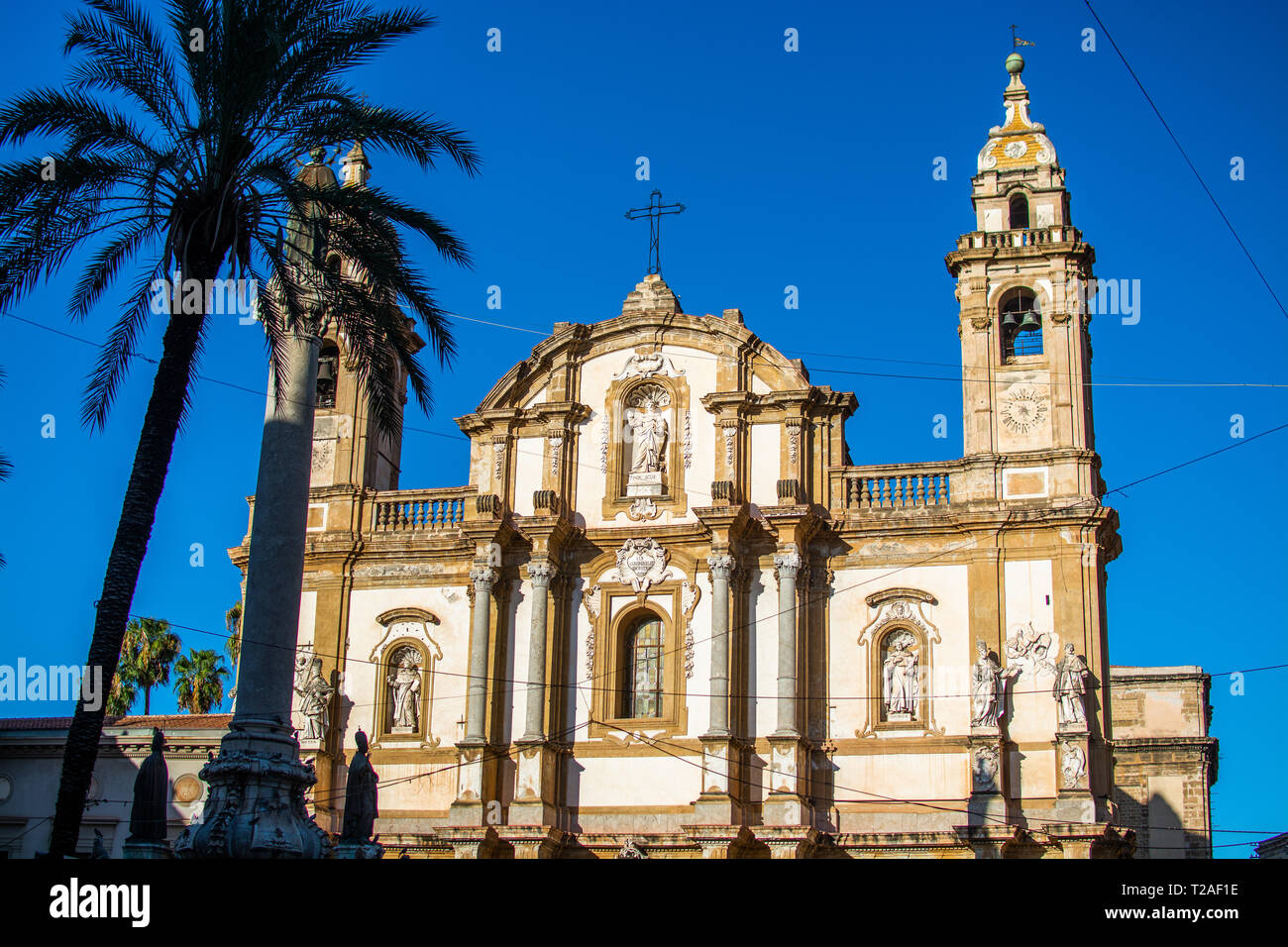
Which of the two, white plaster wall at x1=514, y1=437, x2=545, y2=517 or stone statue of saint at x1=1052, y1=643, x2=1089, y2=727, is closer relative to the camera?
stone statue of saint at x1=1052, y1=643, x2=1089, y2=727

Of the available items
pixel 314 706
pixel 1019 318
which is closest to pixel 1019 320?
pixel 1019 318

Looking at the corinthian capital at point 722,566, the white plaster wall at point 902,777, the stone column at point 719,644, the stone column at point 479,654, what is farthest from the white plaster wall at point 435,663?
the white plaster wall at point 902,777

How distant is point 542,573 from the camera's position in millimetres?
32062

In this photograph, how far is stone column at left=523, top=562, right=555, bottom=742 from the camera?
31.2 metres

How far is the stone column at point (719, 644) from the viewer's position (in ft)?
98.7

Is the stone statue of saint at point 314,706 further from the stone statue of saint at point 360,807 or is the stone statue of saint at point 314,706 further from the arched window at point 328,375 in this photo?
the stone statue of saint at point 360,807

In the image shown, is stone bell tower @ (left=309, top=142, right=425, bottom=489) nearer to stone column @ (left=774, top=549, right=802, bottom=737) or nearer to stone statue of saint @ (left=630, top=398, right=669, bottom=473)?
stone statue of saint @ (left=630, top=398, right=669, bottom=473)

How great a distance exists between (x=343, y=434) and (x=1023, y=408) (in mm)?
14509

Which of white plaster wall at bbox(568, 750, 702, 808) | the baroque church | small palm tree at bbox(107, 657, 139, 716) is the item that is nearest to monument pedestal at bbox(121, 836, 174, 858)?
the baroque church

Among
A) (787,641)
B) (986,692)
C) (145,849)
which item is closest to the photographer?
(145,849)

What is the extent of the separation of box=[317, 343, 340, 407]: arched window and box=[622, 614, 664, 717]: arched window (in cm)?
892

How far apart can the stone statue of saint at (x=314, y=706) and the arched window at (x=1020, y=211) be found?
1736cm

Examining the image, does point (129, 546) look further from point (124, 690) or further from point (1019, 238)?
point (124, 690)
